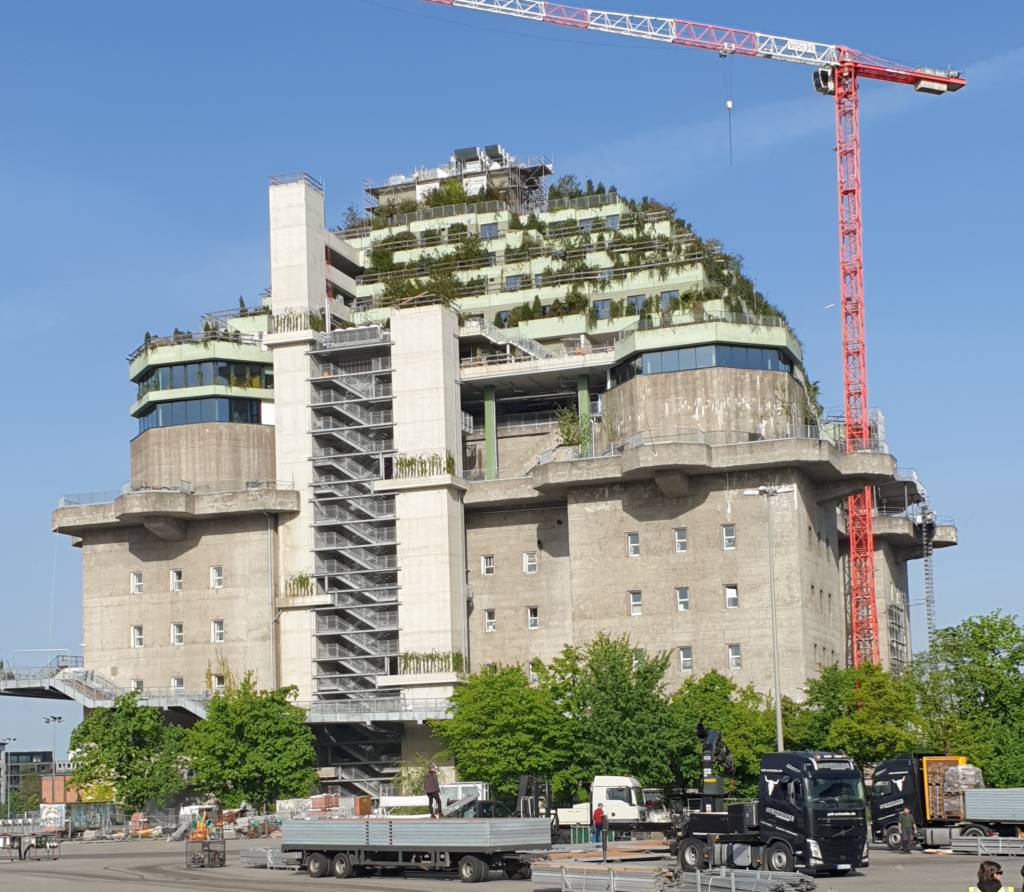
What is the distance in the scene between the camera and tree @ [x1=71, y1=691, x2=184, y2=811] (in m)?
88.2

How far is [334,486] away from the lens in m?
101

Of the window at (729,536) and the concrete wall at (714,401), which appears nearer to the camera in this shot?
the window at (729,536)

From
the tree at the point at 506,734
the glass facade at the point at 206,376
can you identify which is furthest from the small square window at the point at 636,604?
the glass facade at the point at 206,376

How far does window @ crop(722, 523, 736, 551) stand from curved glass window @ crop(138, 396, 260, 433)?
34.3m

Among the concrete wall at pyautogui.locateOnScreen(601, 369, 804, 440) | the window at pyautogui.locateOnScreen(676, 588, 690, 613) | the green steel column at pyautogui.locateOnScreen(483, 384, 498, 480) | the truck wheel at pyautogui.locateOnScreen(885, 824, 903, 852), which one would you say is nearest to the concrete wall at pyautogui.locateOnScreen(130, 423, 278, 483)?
the green steel column at pyautogui.locateOnScreen(483, 384, 498, 480)

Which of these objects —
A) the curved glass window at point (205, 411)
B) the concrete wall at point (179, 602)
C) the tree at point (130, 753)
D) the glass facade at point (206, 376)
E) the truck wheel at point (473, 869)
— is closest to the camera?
the truck wheel at point (473, 869)

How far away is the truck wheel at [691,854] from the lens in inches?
1671

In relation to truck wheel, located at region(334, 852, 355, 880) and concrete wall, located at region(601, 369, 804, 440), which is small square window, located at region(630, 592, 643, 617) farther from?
truck wheel, located at region(334, 852, 355, 880)

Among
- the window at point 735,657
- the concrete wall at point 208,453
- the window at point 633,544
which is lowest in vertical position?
the window at point 735,657

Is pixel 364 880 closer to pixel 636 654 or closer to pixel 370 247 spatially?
pixel 636 654

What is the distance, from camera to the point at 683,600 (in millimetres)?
89812

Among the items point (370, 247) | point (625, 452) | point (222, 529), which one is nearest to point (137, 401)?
point (222, 529)

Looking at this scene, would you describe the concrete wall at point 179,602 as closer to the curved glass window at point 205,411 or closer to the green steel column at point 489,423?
the curved glass window at point 205,411

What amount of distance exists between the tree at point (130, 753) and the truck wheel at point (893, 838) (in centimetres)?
4686
